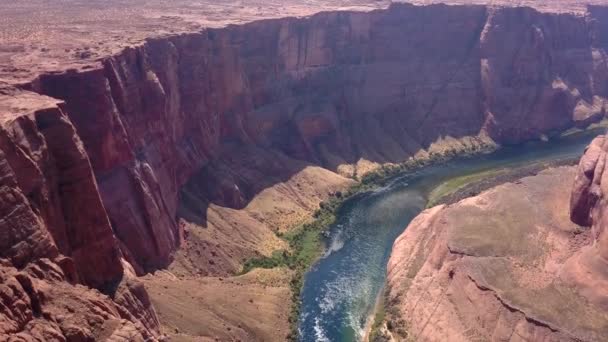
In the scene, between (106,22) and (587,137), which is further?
(587,137)

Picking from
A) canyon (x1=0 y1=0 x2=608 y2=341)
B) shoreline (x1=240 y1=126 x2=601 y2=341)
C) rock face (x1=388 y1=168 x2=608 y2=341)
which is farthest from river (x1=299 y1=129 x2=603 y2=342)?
canyon (x1=0 y1=0 x2=608 y2=341)

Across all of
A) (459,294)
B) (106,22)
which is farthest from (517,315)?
(106,22)

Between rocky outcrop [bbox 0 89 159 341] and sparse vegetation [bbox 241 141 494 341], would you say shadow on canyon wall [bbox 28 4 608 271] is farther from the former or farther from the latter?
rocky outcrop [bbox 0 89 159 341]

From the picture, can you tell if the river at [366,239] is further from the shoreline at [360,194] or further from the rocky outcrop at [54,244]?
the rocky outcrop at [54,244]

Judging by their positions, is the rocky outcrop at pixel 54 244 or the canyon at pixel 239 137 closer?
the rocky outcrop at pixel 54 244

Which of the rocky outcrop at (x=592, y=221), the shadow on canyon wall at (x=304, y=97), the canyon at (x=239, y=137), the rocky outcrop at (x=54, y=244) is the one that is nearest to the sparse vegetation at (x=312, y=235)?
the canyon at (x=239, y=137)

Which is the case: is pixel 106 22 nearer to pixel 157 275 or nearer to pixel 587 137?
pixel 157 275
